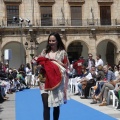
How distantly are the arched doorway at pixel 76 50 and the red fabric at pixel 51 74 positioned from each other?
29417 millimetres

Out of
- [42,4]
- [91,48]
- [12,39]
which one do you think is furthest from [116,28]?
[12,39]

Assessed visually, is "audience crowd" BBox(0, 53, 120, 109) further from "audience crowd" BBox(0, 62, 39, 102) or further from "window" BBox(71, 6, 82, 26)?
"window" BBox(71, 6, 82, 26)

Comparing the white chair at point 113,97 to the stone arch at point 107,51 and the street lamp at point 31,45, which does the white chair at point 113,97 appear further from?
the stone arch at point 107,51

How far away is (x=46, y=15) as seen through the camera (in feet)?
108

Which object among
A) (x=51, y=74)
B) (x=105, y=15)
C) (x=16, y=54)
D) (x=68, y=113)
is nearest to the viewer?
(x=51, y=74)

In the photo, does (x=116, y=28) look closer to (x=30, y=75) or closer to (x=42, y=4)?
(x=42, y=4)

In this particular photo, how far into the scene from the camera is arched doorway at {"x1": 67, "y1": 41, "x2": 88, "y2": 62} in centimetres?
3559

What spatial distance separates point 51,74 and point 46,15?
89.4 ft

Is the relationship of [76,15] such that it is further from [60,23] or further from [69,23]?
[60,23]

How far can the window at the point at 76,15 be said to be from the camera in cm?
3281

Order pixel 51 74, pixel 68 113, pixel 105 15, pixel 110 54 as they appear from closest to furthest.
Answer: pixel 51 74
pixel 68 113
pixel 105 15
pixel 110 54

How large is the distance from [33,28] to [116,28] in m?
7.59

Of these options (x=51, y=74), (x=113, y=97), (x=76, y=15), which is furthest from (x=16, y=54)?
(x=51, y=74)

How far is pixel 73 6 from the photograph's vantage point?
33375 millimetres
